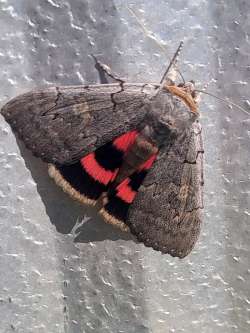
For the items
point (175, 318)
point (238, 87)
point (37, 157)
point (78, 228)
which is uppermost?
point (238, 87)

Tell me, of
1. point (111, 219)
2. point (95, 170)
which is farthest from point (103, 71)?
point (111, 219)

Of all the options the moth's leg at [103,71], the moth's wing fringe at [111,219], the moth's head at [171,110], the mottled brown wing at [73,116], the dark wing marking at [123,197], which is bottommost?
the moth's wing fringe at [111,219]

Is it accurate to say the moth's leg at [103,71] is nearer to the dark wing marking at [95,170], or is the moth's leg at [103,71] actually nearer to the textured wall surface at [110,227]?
the textured wall surface at [110,227]

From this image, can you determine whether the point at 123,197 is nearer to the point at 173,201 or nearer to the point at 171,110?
the point at 173,201

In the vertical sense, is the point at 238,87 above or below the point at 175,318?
above

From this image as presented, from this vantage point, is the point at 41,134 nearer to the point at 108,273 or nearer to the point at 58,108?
the point at 58,108

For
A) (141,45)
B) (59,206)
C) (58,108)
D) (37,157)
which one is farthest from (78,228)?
(141,45)

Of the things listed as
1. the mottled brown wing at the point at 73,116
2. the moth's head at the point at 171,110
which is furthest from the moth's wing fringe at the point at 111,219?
the moth's head at the point at 171,110
